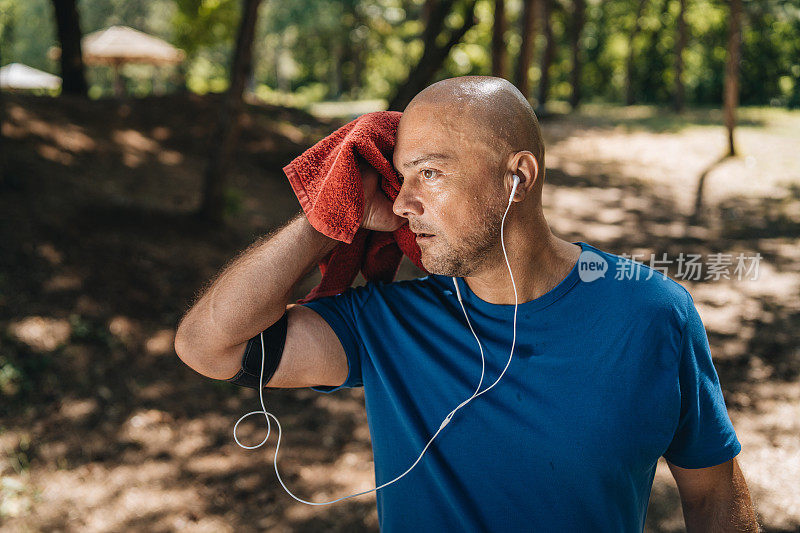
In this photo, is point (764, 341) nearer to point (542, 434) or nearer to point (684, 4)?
point (542, 434)

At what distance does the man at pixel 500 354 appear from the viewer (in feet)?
5.19

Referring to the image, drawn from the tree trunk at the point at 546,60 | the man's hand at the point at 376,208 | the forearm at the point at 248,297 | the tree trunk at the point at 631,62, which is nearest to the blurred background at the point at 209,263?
the forearm at the point at 248,297

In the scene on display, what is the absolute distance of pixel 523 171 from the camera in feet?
5.51

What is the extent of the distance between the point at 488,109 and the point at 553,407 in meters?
0.77

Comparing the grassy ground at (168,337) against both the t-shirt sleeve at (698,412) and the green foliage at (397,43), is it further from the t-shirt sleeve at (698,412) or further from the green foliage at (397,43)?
the green foliage at (397,43)

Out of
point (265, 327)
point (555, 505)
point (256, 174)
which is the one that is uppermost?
point (265, 327)

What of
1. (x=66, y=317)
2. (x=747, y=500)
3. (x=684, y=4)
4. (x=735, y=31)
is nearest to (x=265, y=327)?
(x=747, y=500)

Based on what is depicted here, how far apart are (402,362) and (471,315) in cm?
24

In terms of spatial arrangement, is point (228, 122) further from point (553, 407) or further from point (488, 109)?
point (553, 407)

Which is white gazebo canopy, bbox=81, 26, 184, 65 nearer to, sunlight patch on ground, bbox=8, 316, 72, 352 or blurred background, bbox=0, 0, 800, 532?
blurred background, bbox=0, 0, 800, 532

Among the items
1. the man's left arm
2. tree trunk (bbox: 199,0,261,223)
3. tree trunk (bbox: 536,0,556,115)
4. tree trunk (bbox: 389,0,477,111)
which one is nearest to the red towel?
the man's left arm

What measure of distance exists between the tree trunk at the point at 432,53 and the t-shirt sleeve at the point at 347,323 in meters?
3.74

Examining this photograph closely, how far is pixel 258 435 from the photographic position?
16.6 feet

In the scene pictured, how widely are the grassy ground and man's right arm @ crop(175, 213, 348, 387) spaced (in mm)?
2638
